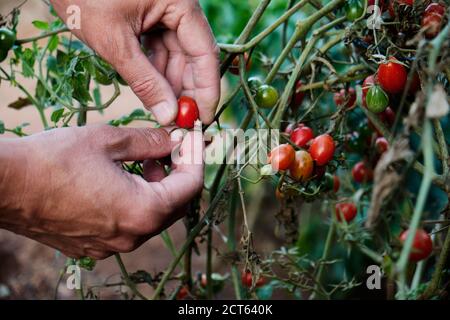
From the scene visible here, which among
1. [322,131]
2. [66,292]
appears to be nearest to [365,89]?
A: [322,131]

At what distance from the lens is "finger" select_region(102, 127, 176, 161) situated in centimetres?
82

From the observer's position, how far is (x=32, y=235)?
83cm

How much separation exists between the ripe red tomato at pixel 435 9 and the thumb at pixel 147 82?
1.27 feet

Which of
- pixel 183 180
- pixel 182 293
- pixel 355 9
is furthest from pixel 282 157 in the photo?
pixel 182 293

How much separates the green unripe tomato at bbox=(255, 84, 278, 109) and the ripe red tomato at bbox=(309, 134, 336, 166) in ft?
0.30

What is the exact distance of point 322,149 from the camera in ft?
2.74

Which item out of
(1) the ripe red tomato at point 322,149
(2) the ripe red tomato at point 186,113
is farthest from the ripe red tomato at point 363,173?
(2) the ripe red tomato at point 186,113

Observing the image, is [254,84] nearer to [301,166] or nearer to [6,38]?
[301,166]

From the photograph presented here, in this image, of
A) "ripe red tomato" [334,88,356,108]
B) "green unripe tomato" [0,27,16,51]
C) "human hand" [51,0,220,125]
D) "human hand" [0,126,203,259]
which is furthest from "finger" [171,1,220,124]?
"green unripe tomato" [0,27,16,51]

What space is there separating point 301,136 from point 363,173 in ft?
1.04

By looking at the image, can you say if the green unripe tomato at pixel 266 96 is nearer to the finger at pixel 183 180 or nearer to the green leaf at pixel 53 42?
the finger at pixel 183 180

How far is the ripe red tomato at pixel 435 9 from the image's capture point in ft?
2.45

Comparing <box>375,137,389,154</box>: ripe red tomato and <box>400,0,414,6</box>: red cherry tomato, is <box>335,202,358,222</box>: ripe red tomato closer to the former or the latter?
<box>375,137,389,154</box>: ripe red tomato

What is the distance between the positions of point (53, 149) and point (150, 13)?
28cm
